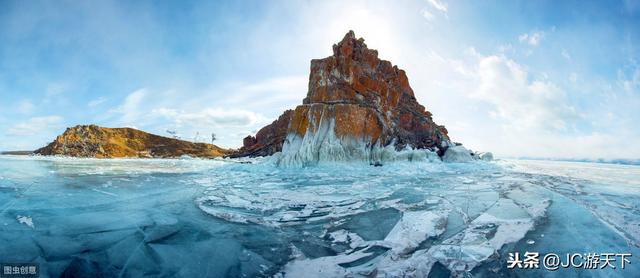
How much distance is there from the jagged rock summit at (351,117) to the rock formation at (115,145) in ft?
157

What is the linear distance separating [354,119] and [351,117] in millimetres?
302

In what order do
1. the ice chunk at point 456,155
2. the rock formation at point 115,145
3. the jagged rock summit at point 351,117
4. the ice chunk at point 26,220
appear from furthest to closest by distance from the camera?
the rock formation at point 115,145, the ice chunk at point 456,155, the jagged rock summit at point 351,117, the ice chunk at point 26,220

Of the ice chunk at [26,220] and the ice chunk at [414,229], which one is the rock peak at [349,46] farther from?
the ice chunk at [26,220]

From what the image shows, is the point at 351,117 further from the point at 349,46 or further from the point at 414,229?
the point at 414,229

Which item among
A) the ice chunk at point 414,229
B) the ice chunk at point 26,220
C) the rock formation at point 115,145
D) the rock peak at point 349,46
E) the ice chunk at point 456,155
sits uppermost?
the rock peak at point 349,46

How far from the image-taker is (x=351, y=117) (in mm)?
20922

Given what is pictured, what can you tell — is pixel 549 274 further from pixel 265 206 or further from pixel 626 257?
pixel 265 206

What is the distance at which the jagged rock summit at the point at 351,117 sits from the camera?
66.5ft

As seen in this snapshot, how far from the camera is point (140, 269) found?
8.92 ft

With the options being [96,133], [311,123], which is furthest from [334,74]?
[96,133]

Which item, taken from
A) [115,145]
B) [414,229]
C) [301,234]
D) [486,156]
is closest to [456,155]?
[486,156]

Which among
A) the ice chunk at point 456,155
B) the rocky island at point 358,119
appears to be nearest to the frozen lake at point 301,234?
the rocky island at point 358,119

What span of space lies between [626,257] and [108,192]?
954 cm

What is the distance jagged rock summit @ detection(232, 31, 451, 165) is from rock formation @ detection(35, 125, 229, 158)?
4787 cm
